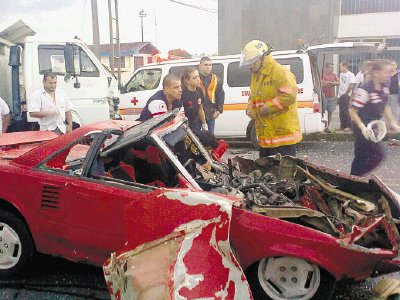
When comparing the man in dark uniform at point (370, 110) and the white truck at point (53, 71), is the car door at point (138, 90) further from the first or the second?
the man in dark uniform at point (370, 110)

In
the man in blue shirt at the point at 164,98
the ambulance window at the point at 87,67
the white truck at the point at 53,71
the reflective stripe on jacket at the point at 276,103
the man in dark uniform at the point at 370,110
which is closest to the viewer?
the reflective stripe on jacket at the point at 276,103

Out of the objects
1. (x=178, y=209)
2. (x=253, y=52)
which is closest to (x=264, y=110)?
(x=253, y=52)

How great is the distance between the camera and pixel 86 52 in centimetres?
803

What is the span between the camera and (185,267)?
261 cm

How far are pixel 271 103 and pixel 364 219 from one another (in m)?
1.94

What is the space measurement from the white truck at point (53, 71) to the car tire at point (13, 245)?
13.3 ft

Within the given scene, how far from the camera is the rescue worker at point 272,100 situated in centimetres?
474

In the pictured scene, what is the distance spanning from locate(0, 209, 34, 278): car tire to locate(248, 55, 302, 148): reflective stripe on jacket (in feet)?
8.54

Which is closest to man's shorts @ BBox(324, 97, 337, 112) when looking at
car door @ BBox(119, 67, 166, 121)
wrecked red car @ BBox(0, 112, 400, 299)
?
car door @ BBox(119, 67, 166, 121)

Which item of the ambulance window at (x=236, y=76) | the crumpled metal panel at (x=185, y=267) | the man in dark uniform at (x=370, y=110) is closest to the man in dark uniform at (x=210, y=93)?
the ambulance window at (x=236, y=76)

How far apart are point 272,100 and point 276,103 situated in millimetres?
65

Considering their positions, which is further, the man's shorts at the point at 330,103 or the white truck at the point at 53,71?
the man's shorts at the point at 330,103

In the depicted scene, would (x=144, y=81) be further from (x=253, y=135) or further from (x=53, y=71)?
(x=253, y=135)

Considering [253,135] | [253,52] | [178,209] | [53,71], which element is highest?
[253,52]
